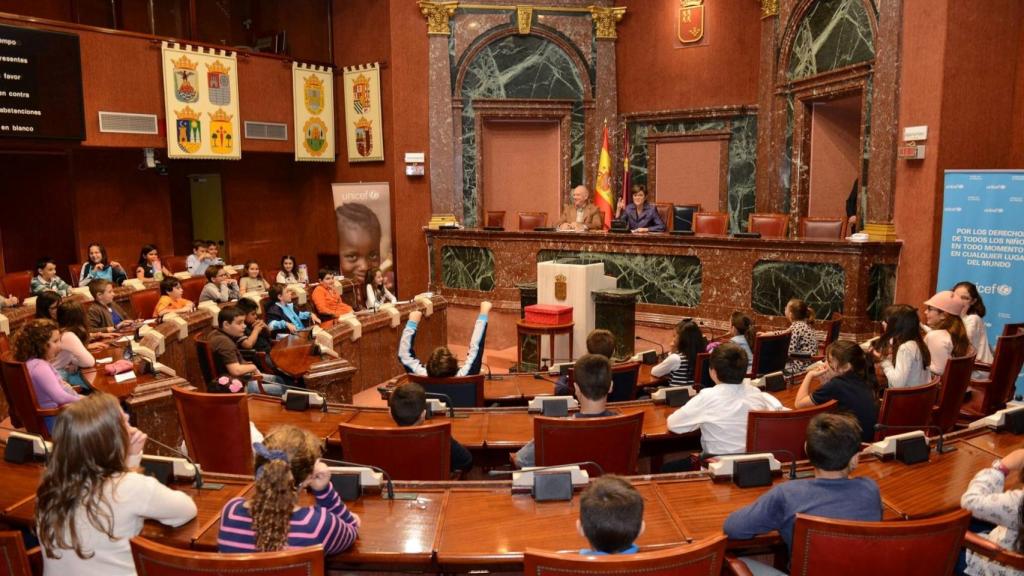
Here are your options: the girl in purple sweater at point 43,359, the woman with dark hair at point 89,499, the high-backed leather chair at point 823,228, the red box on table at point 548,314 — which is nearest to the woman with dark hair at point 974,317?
the high-backed leather chair at point 823,228

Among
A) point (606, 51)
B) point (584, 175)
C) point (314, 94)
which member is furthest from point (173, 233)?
point (606, 51)

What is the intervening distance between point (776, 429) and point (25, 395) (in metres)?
3.97

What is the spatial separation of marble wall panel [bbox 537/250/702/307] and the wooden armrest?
5996 millimetres

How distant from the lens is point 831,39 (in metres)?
8.38

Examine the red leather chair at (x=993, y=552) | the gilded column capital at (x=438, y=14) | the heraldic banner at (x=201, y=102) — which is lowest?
the red leather chair at (x=993, y=552)

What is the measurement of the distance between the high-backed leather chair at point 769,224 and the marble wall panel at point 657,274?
92cm

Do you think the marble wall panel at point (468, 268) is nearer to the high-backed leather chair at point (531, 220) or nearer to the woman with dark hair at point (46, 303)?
the high-backed leather chair at point (531, 220)

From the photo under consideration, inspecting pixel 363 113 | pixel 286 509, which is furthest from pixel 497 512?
pixel 363 113

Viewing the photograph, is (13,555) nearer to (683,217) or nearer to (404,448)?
(404,448)

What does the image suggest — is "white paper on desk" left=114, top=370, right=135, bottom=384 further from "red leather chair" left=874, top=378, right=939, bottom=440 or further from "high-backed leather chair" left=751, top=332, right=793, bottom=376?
"red leather chair" left=874, top=378, right=939, bottom=440

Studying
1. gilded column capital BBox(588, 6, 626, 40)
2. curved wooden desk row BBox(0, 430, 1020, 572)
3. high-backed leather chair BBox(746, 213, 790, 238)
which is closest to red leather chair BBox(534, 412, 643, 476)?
curved wooden desk row BBox(0, 430, 1020, 572)

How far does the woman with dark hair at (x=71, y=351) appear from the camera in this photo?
4.81 metres

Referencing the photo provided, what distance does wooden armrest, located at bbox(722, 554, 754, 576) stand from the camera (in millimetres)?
2308

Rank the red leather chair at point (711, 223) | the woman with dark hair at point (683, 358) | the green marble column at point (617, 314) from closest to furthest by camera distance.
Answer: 1. the woman with dark hair at point (683, 358)
2. the green marble column at point (617, 314)
3. the red leather chair at point (711, 223)
